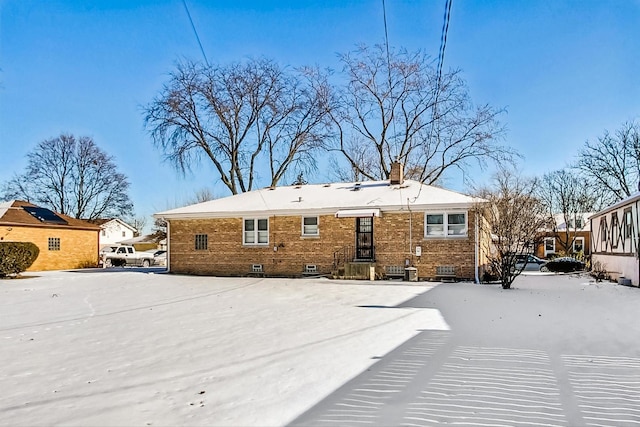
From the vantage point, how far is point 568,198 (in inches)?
1578

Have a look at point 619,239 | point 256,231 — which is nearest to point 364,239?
point 256,231

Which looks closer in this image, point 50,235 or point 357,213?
point 357,213

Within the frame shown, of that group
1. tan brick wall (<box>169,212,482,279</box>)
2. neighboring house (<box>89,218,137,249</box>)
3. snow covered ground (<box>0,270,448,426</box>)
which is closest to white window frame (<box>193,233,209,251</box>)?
tan brick wall (<box>169,212,482,279</box>)

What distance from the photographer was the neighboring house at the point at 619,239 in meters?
15.4

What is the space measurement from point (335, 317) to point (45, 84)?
13.2 meters

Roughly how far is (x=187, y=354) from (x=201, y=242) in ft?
50.9

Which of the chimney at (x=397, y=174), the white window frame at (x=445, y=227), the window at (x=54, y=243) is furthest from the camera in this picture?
the window at (x=54, y=243)

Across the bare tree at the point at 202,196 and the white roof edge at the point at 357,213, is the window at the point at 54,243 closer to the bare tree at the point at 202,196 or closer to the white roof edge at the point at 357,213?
the white roof edge at the point at 357,213

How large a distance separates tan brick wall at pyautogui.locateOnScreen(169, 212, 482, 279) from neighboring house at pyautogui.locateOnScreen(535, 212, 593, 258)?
2493cm

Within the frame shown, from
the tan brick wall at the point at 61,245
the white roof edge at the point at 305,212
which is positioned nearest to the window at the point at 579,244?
the white roof edge at the point at 305,212

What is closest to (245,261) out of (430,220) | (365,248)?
(365,248)

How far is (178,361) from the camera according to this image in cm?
570

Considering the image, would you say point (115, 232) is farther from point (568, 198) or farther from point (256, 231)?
point (568, 198)

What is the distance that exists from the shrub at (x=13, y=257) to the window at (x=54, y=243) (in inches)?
198
